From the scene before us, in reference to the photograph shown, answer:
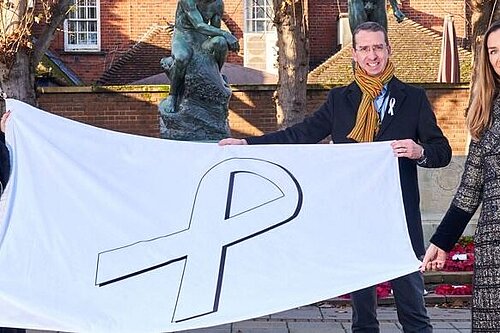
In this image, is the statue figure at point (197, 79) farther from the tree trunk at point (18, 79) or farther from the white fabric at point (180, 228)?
the tree trunk at point (18, 79)

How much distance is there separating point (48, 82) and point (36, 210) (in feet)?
63.5

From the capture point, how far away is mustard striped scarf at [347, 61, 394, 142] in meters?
4.29

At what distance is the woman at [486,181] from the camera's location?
3.23 meters

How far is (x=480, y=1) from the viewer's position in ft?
44.4

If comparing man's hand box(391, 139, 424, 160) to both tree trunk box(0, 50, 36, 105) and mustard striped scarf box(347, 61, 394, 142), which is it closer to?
mustard striped scarf box(347, 61, 394, 142)

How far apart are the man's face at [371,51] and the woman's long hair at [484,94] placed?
0.92 meters

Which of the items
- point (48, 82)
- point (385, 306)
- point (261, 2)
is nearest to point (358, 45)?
Result: point (385, 306)

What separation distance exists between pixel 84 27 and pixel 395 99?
25.0 meters

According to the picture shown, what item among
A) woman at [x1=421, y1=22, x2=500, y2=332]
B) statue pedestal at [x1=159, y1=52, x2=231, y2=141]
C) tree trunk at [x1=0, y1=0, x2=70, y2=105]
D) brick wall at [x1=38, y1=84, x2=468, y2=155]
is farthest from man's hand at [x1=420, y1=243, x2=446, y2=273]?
brick wall at [x1=38, y1=84, x2=468, y2=155]

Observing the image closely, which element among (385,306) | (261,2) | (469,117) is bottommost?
(385,306)

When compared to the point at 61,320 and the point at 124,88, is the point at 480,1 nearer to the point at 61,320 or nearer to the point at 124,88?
the point at 124,88

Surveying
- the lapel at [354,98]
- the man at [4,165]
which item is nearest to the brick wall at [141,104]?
the man at [4,165]

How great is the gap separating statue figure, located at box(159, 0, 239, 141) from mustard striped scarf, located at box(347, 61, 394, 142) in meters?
3.51

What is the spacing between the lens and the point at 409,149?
162 inches
